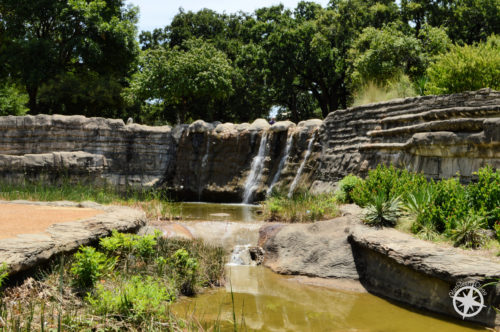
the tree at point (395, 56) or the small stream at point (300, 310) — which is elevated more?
the tree at point (395, 56)

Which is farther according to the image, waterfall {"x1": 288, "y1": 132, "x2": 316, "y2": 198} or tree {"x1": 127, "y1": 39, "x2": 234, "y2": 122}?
tree {"x1": 127, "y1": 39, "x2": 234, "y2": 122}

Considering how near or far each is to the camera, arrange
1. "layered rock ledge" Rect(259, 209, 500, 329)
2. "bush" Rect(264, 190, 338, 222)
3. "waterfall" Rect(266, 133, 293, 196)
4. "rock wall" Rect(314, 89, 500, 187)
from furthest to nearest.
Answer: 1. "waterfall" Rect(266, 133, 293, 196)
2. "bush" Rect(264, 190, 338, 222)
3. "rock wall" Rect(314, 89, 500, 187)
4. "layered rock ledge" Rect(259, 209, 500, 329)

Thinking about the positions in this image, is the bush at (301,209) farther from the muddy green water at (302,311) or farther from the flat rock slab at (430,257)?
the muddy green water at (302,311)

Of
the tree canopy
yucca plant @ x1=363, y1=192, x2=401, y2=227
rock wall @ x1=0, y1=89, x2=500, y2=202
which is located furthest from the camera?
the tree canopy

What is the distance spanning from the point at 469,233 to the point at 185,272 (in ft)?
14.0

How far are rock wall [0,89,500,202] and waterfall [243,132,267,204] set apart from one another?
0.04m

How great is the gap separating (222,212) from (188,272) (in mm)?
7258

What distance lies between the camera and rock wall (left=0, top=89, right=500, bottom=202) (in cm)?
966

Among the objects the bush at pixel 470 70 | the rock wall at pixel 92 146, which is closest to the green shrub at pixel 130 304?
the bush at pixel 470 70

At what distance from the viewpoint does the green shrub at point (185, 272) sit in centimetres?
621

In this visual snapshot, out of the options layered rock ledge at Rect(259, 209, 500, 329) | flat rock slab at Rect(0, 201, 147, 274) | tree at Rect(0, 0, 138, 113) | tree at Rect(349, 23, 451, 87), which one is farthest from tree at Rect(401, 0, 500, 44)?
flat rock slab at Rect(0, 201, 147, 274)

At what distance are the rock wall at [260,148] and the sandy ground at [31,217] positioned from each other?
6.36m

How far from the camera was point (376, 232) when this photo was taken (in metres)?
7.24

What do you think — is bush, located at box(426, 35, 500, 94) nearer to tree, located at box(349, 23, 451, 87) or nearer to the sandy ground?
tree, located at box(349, 23, 451, 87)
